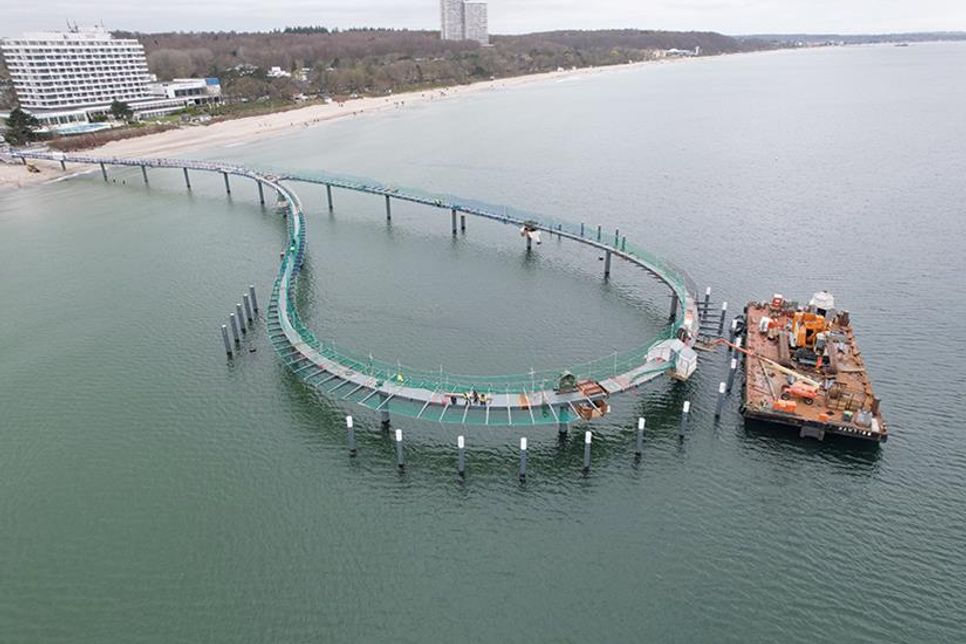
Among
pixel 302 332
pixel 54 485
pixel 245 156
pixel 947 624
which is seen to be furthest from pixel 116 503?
pixel 245 156

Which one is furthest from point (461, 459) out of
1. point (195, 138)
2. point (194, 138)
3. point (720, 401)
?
point (194, 138)

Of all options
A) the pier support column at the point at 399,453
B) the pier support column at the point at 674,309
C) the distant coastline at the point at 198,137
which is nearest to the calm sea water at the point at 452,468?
the pier support column at the point at 399,453

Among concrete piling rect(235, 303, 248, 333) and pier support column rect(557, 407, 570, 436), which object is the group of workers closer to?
pier support column rect(557, 407, 570, 436)

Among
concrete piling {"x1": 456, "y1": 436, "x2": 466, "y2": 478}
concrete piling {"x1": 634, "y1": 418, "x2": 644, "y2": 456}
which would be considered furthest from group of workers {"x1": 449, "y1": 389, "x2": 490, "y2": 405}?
concrete piling {"x1": 634, "y1": 418, "x2": 644, "y2": 456}

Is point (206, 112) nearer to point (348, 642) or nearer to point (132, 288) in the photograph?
point (132, 288)

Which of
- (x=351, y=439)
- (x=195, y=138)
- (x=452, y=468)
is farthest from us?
(x=195, y=138)

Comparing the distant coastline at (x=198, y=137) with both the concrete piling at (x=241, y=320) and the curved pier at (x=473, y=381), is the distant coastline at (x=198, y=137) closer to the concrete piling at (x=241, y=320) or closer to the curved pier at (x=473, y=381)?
the concrete piling at (x=241, y=320)

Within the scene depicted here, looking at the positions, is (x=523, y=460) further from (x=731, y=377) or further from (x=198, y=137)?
(x=198, y=137)
